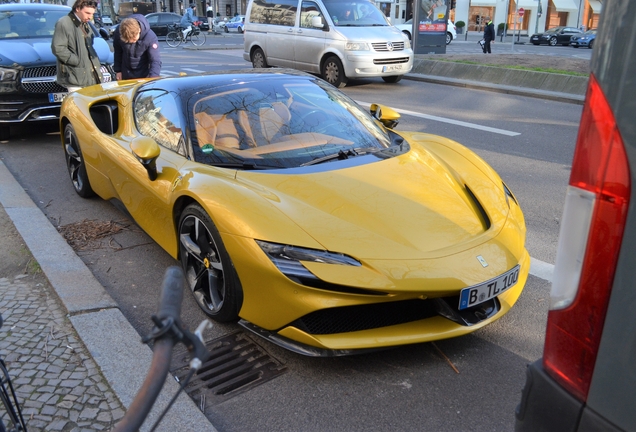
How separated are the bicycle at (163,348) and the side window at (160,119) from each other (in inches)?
113

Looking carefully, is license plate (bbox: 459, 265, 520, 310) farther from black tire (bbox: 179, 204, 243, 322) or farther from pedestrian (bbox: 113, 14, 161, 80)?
pedestrian (bbox: 113, 14, 161, 80)

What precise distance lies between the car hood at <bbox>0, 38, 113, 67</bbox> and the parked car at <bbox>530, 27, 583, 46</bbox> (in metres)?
34.2

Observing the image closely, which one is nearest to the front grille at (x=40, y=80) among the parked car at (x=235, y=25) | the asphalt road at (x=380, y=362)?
the asphalt road at (x=380, y=362)

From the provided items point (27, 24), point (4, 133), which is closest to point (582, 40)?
point (27, 24)

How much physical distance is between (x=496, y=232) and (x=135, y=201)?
243 cm

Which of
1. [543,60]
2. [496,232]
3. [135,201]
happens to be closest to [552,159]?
[496,232]

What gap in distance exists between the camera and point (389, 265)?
9.32ft

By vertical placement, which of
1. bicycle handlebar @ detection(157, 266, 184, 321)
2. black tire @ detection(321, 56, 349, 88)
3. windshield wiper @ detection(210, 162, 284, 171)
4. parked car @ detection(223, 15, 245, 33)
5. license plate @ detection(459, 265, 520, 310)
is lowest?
parked car @ detection(223, 15, 245, 33)

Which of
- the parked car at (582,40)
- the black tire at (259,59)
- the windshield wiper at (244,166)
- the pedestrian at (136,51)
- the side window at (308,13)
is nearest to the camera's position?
the windshield wiper at (244,166)

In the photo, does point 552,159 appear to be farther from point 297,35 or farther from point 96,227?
point 297,35

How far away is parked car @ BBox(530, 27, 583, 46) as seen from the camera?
119ft

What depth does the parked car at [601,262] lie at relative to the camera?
1.39m

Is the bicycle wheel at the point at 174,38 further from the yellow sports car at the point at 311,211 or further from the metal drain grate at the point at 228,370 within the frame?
the metal drain grate at the point at 228,370

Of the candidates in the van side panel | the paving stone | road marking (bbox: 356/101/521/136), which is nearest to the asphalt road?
the paving stone
